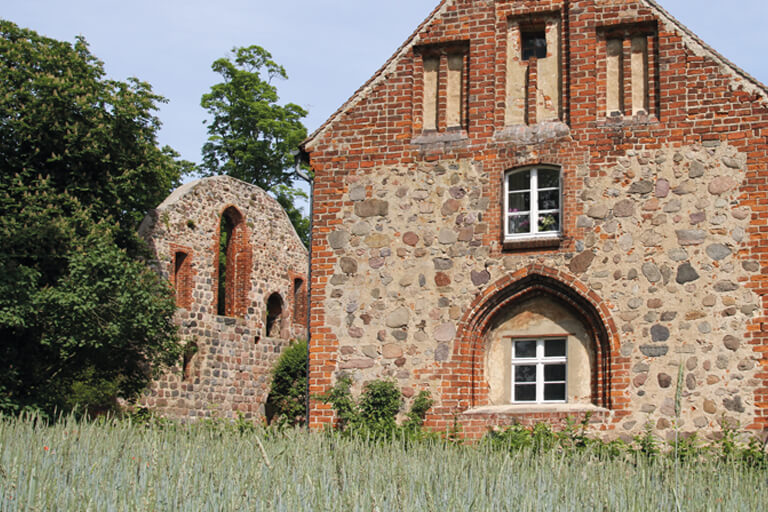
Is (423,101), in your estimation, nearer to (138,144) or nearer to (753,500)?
(138,144)

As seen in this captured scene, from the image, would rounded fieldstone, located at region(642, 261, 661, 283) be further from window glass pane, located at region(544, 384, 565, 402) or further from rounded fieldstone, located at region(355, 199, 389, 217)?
rounded fieldstone, located at region(355, 199, 389, 217)

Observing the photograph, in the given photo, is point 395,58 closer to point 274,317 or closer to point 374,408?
point 374,408

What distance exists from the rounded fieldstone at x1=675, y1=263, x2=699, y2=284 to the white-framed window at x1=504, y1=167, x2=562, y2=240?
71.9 inches

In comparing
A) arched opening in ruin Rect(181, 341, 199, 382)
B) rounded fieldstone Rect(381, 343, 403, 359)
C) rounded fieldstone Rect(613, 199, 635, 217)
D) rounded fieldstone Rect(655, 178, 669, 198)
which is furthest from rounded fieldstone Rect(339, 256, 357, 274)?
arched opening in ruin Rect(181, 341, 199, 382)

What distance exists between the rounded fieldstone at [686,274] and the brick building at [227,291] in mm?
12641

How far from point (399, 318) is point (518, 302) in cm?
177

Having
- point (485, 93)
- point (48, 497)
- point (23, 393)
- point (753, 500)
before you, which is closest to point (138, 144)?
point (23, 393)

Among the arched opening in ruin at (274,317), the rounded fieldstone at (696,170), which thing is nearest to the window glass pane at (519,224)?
the rounded fieldstone at (696,170)

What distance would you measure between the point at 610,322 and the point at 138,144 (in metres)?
11.3

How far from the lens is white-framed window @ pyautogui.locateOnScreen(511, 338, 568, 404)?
554 inches

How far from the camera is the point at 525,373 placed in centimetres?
1433

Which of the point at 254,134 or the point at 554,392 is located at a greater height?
the point at 254,134

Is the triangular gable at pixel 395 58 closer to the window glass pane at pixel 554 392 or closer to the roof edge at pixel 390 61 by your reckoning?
the roof edge at pixel 390 61

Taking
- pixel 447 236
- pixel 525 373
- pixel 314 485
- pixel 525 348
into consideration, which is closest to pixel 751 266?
pixel 525 348
